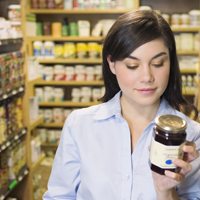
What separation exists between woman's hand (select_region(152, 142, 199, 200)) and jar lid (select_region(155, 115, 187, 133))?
6cm

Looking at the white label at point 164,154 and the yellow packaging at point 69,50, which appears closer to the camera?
the white label at point 164,154

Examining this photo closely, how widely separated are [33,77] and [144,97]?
2721 millimetres

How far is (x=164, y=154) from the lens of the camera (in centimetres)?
115

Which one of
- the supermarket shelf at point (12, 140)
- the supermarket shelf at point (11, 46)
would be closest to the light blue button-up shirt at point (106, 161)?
the supermarket shelf at point (12, 140)

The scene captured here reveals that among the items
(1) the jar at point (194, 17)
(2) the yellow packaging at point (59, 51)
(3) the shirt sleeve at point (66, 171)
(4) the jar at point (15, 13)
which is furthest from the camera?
(2) the yellow packaging at point (59, 51)

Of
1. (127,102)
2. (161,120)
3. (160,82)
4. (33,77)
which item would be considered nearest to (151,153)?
(161,120)

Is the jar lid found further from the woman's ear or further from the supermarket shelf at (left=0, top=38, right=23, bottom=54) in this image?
the supermarket shelf at (left=0, top=38, right=23, bottom=54)

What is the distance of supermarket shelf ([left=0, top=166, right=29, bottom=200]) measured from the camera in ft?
11.1

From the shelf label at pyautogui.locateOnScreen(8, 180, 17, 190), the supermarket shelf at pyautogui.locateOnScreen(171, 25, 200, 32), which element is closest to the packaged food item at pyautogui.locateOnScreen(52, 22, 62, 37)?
the supermarket shelf at pyautogui.locateOnScreen(171, 25, 200, 32)

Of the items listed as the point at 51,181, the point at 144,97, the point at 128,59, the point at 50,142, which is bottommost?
the point at 50,142

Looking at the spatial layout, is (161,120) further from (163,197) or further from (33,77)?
(33,77)

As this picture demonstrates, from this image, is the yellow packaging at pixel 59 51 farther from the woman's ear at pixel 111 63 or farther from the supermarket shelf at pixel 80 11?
the woman's ear at pixel 111 63

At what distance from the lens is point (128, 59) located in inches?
56.8

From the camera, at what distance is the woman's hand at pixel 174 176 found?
1190 mm
